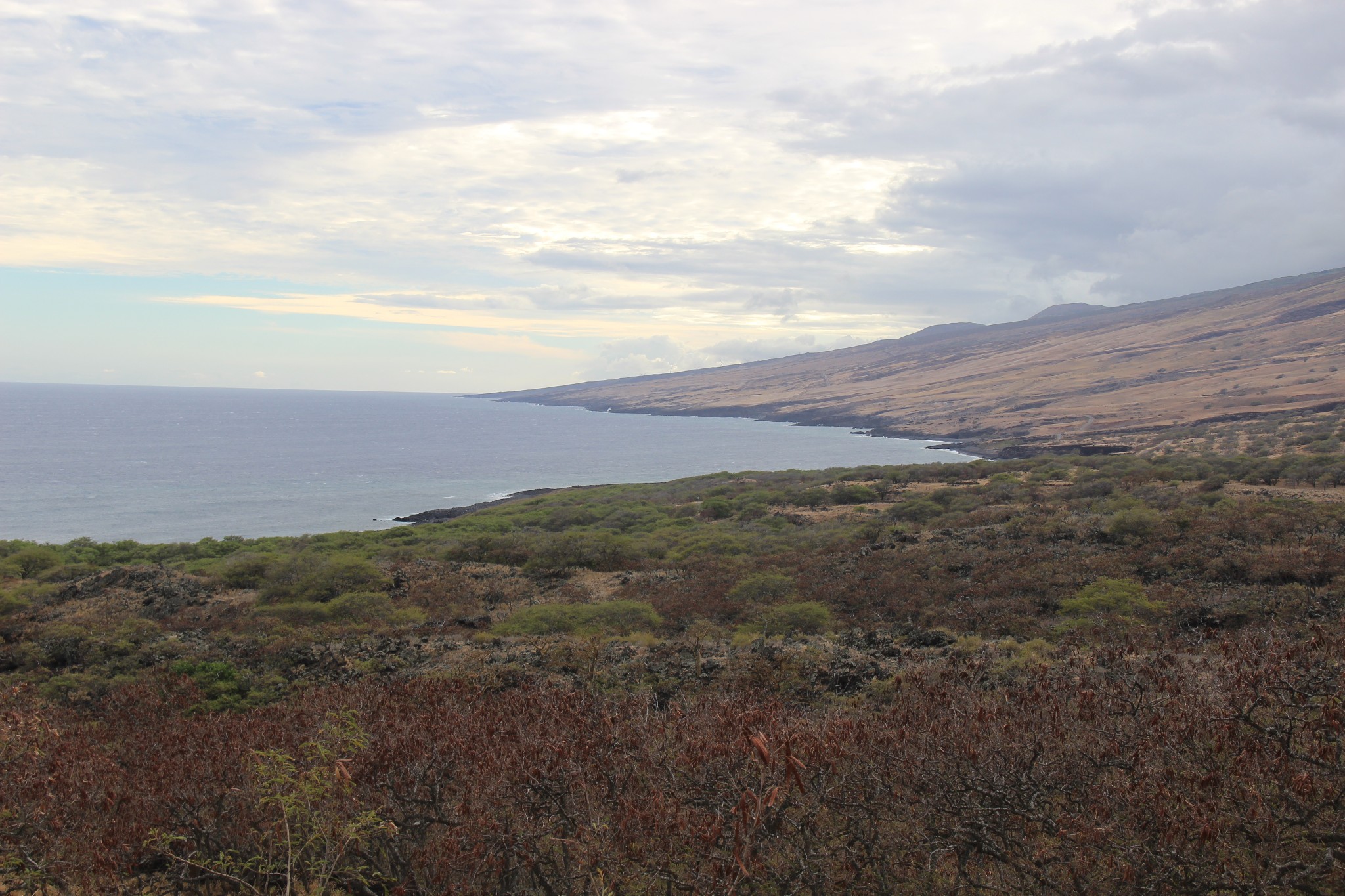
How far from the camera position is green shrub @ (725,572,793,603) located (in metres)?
17.4

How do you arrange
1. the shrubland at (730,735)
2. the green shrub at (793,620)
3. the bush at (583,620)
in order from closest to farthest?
the shrubland at (730,735) → the green shrub at (793,620) → the bush at (583,620)

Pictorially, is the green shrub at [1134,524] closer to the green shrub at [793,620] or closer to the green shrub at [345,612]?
the green shrub at [793,620]

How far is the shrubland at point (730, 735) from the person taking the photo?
14.9ft

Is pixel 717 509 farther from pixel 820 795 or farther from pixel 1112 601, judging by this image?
pixel 820 795

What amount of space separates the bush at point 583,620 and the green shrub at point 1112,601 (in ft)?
26.2

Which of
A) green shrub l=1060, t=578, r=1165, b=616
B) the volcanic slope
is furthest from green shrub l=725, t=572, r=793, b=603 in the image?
the volcanic slope

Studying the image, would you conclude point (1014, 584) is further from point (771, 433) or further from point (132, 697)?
point (771, 433)

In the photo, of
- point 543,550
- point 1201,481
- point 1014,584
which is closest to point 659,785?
point 1014,584

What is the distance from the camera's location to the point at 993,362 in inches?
7377

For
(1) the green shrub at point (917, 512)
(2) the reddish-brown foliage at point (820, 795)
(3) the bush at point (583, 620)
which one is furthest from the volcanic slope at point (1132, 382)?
(2) the reddish-brown foliage at point (820, 795)

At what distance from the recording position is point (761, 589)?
1775 cm

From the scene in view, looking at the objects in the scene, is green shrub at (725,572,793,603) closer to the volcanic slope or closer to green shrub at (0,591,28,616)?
green shrub at (0,591,28,616)

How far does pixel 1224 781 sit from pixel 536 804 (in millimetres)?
4471

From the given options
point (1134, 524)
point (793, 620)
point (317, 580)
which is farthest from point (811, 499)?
point (317, 580)
